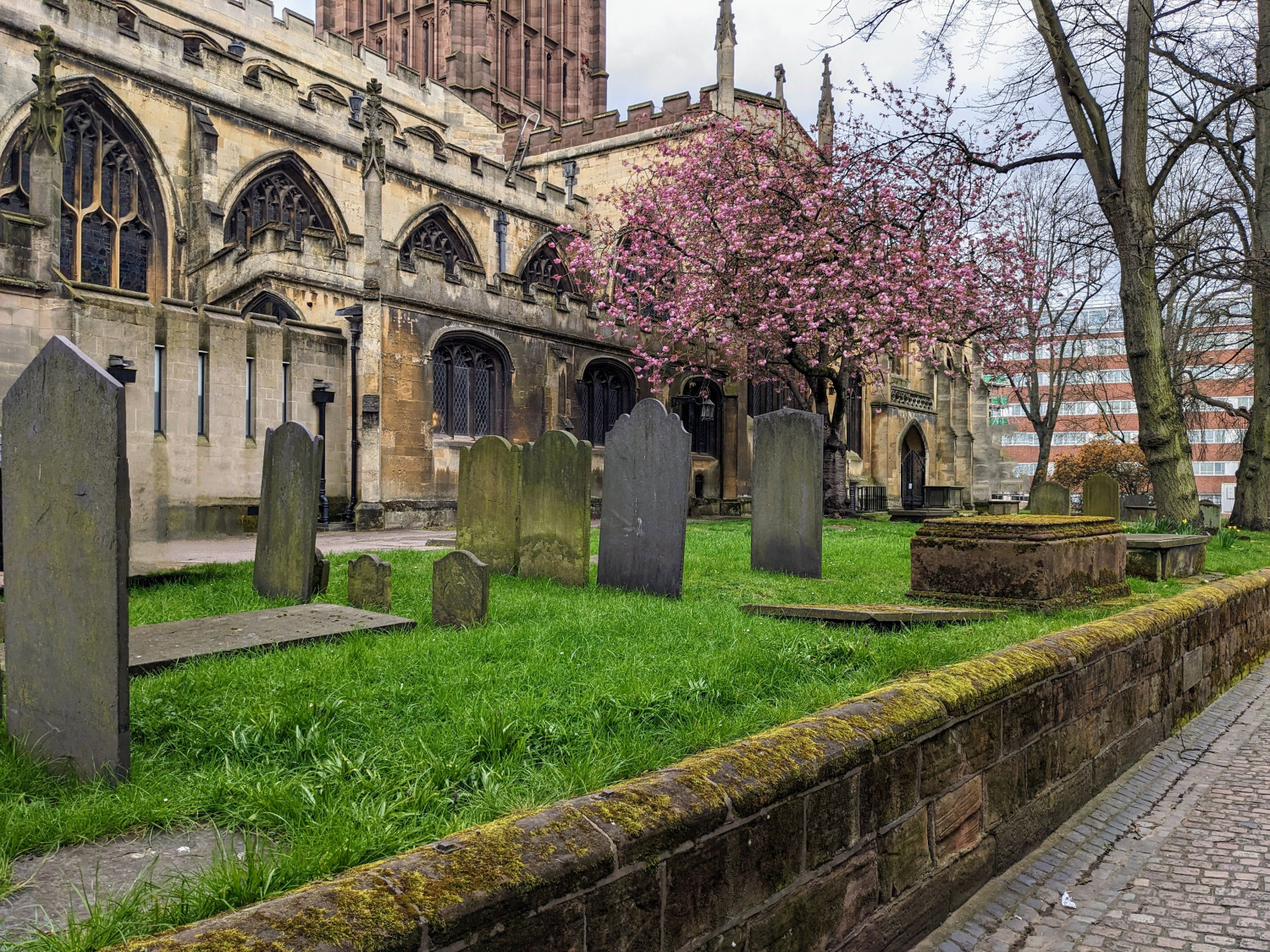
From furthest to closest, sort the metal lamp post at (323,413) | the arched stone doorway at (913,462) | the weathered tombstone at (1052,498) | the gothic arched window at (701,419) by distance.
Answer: the arched stone doorway at (913,462) → the gothic arched window at (701,419) → the metal lamp post at (323,413) → the weathered tombstone at (1052,498)

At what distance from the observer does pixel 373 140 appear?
18078 millimetres

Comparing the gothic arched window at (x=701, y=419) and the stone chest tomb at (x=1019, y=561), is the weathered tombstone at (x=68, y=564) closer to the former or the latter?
the stone chest tomb at (x=1019, y=561)

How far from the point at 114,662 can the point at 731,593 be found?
17.3 ft

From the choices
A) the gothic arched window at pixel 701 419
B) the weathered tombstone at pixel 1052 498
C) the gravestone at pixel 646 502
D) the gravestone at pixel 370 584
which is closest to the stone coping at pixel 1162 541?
the weathered tombstone at pixel 1052 498

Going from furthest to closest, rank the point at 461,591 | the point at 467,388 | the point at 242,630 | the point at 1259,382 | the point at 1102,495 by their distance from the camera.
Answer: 1. the point at 1259,382
2. the point at 467,388
3. the point at 1102,495
4. the point at 461,591
5. the point at 242,630

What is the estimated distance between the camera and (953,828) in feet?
11.5

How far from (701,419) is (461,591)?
778 inches

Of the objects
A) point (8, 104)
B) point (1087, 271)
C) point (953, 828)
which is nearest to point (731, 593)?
point (953, 828)

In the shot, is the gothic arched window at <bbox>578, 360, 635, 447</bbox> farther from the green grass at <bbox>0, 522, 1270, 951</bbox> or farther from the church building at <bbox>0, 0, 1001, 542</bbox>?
the green grass at <bbox>0, 522, 1270, 951</bbox>

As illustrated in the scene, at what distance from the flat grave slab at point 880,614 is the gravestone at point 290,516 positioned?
3.24 meters

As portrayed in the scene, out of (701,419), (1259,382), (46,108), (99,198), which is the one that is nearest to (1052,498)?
(1259,382)

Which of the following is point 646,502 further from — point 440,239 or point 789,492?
point 440,239

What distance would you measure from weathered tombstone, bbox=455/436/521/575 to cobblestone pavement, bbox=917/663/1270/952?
5.19 meters

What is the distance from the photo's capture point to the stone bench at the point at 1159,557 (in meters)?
8.71
